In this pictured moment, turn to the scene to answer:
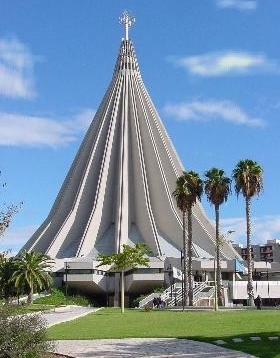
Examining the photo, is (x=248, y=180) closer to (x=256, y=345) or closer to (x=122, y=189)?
(x=256, y=345)

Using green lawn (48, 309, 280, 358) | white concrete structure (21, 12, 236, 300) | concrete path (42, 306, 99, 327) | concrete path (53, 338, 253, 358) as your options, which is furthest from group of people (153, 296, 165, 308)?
concrete path (53, 338, 253, 358)

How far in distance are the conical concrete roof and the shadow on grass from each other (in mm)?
A: 73474

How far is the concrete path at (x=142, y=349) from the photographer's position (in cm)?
1903

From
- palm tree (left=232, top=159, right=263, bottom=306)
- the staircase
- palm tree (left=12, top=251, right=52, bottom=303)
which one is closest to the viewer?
palm tree (left=232, top=159, right=263, bottom=306)

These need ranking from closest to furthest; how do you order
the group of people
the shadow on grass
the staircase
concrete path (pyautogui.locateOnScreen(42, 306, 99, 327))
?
the shadow on grass
concrete path (pyautogui.locateOnScreen(42, 306, 99, 327))
the group of people
the staircase

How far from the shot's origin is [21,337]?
16141 mm

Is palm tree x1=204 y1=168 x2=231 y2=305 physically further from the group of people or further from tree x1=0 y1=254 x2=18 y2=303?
tree x1=0 y1=254 x2=18 y2=303

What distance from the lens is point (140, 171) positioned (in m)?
112

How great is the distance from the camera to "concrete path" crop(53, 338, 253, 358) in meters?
19.0

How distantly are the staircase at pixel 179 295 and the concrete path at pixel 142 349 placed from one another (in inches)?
1751

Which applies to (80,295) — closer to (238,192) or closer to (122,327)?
(238,192)

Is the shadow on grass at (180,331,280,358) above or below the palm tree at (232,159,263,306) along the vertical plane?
below

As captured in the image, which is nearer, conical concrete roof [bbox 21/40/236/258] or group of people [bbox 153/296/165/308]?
group of people [bbox 153/296/165/308]

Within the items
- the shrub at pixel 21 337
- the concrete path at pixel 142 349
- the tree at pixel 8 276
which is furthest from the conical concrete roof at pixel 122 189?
the shrub at pixel 21 337
